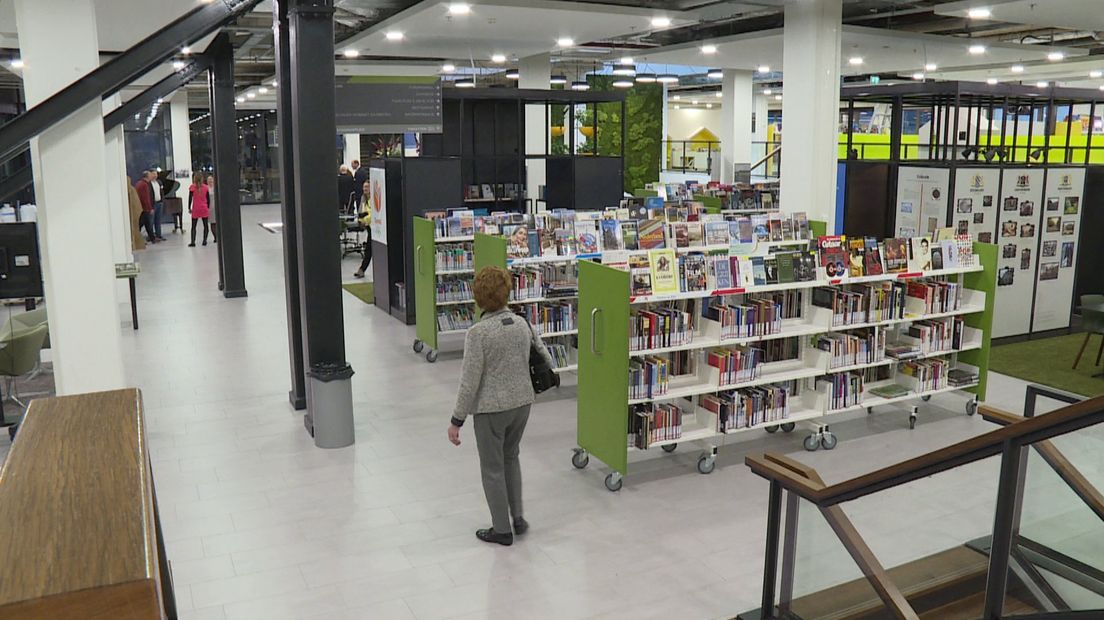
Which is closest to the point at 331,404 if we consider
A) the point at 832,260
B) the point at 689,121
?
the point at 832,260

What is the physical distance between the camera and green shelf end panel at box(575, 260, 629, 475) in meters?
6.05

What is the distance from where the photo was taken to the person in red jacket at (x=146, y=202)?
20.3 meters

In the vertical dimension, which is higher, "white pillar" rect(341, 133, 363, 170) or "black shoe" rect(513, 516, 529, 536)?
"white pillar" rect(341, 133, 363, 170)

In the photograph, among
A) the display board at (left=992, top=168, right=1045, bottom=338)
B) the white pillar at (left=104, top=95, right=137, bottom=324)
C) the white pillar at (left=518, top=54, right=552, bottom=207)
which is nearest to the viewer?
the display board at (left=992, top=168, right=1045, bottom=338)

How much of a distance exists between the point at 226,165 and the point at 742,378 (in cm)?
932

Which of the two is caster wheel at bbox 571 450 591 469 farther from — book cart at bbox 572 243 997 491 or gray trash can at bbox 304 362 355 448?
gray trash can at bbox 304 362 355 448

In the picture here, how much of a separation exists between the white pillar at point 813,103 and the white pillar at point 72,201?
A: 7.69 m

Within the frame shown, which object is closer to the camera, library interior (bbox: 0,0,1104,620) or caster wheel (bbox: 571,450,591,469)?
library interior (bbox: 0,0,1104,620)

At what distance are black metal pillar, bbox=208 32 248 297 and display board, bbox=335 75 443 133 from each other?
242 cm

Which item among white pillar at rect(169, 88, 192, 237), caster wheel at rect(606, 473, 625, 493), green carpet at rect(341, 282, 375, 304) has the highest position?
white pillar at rect(169, 88, 192, 237)

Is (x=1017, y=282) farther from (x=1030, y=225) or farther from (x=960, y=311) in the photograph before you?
(x=960, y=311)

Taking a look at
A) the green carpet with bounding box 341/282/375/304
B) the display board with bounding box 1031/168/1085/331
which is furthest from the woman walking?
the green carpet with bounding box 341/282/375/304

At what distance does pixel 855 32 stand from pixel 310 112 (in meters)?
9.56

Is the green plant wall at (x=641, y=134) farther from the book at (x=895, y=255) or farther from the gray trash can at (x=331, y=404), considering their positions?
the gray trash can at (x=331, y=404)
